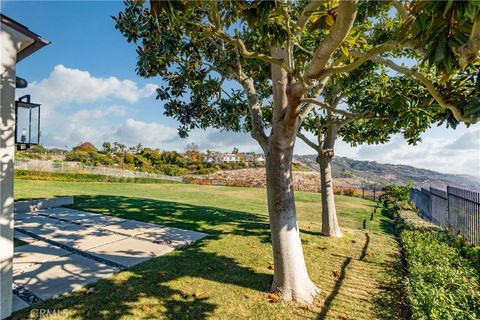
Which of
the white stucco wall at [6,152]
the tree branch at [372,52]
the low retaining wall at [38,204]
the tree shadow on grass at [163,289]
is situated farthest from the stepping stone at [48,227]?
the tree branch at [372,52]

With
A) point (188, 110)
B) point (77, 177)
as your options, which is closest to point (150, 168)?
point (77, 177)

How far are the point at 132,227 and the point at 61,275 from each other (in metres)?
3.27

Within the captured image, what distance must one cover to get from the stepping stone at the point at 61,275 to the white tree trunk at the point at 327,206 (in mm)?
5767

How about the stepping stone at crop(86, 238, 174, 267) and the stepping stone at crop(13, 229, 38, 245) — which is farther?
the stepping stone at crop(13, 229, 38, 245)

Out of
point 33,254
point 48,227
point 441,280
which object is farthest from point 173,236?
point 441,280

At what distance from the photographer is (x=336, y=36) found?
9.30ft

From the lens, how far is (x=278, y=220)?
161 inches

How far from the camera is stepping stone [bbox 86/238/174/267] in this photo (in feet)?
16.8

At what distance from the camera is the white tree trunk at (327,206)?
25.1 feet

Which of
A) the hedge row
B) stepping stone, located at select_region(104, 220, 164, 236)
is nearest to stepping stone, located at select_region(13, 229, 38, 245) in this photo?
stepping stone, located at select_region(104, 220, 164, 236)

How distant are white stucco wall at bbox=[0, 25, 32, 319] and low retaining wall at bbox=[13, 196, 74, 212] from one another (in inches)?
288

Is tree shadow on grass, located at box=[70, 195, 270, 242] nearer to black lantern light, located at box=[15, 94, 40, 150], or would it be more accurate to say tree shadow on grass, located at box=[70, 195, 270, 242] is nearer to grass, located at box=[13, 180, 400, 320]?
grass, located at box=[13, 180, 400, 320]

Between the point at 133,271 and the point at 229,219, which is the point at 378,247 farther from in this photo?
the point at 133,271

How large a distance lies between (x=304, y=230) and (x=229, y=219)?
275cm
